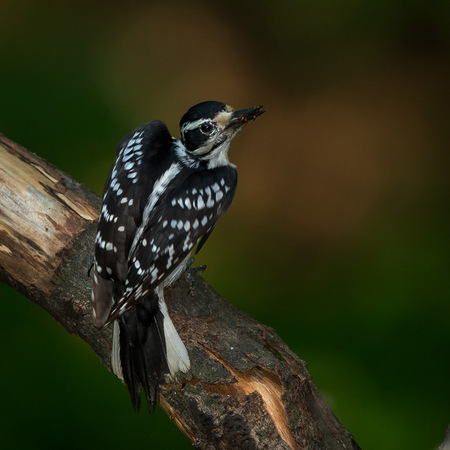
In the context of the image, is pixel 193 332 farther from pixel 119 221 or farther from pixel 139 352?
pixel 119 221

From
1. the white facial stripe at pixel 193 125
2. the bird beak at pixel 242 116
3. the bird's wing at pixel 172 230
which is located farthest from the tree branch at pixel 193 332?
the bird beak at pixel 242 116

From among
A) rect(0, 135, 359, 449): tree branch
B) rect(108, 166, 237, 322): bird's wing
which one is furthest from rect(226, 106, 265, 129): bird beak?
rect(0, 135, 359, 449): tree branch

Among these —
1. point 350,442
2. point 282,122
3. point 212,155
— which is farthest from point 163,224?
point 282,122

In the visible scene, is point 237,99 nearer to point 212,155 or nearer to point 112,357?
point 212,155

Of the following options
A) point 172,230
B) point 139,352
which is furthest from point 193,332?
point 172,230

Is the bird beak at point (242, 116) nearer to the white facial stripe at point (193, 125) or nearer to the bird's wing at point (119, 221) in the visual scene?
the white facial stripe at point (193, 125)

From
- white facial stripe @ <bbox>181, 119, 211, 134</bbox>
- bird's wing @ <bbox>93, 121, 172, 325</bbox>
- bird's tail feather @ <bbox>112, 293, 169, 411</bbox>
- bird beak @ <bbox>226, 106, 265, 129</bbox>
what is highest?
bird beak @ <bbox>226, 106, 265, 129</bbox>

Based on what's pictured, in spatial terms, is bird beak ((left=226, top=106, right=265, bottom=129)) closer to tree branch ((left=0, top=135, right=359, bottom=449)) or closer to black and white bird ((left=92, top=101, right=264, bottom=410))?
black and white bird ((left=92, top=101, right=264, bottom=410))
